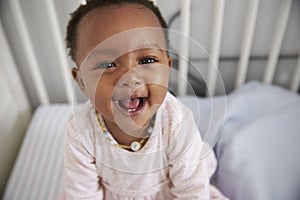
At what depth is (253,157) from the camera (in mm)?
780

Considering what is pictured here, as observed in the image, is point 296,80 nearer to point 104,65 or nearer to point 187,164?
point 187,164

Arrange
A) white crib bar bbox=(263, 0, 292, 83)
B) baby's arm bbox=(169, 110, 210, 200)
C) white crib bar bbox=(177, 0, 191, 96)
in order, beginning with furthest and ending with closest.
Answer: white crib bar bbox=(263, 0, 292, 83) → white crib bar bbox=(177, 0, 191, 96) → baby's arm bbox=(169, 110, 210, 200)

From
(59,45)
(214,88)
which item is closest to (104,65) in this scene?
(59,45)

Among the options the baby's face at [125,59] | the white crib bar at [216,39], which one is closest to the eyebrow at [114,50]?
the baby's face at [125,59]

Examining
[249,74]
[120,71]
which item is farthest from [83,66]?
[249,74]

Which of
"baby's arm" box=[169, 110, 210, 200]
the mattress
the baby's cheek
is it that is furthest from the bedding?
the baby's cheek

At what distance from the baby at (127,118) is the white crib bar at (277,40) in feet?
1.23

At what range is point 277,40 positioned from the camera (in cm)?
86

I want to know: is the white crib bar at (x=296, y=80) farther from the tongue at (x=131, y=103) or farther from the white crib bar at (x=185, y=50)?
the tongue at (x=131, y=103)

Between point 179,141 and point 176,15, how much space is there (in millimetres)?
401

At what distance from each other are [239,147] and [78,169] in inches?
16.6

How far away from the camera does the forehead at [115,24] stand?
0.41 metres

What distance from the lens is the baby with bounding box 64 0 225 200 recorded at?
16.2 inches

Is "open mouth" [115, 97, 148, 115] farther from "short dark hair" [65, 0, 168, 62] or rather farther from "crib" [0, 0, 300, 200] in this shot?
"crib" [0, 0, 300, 200]
